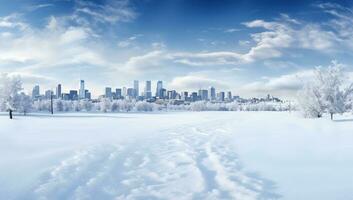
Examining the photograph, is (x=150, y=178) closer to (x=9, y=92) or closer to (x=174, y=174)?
(x=174, y=174)

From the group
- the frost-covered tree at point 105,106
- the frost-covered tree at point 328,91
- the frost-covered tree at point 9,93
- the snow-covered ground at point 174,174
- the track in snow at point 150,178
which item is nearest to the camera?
the track in snow at point 150,178

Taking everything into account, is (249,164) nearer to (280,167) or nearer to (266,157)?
(280,167)

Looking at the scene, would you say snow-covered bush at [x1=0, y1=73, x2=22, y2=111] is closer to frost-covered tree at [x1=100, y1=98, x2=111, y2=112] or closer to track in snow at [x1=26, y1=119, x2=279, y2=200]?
track in snow at [x1=26, y1=119, x2=279, y2=200]

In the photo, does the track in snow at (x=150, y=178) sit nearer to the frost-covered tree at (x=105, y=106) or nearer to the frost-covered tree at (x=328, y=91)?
the frost-covered tree at (x=328, y=91)

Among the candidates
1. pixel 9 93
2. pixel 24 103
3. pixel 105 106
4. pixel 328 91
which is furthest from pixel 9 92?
pixel 105 106

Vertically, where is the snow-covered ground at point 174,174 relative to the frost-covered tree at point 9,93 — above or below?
below

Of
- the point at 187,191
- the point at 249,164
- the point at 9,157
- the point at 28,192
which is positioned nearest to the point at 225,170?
the point at 249,164

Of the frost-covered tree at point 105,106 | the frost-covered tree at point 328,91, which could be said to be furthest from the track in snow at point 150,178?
the frost-covered tree at point 105,106

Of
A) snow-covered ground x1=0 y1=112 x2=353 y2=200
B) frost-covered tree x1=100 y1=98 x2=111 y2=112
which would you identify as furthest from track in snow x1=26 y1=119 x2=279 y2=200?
frost-covered tree x1=100 y1=98 x2=111 y2=112
